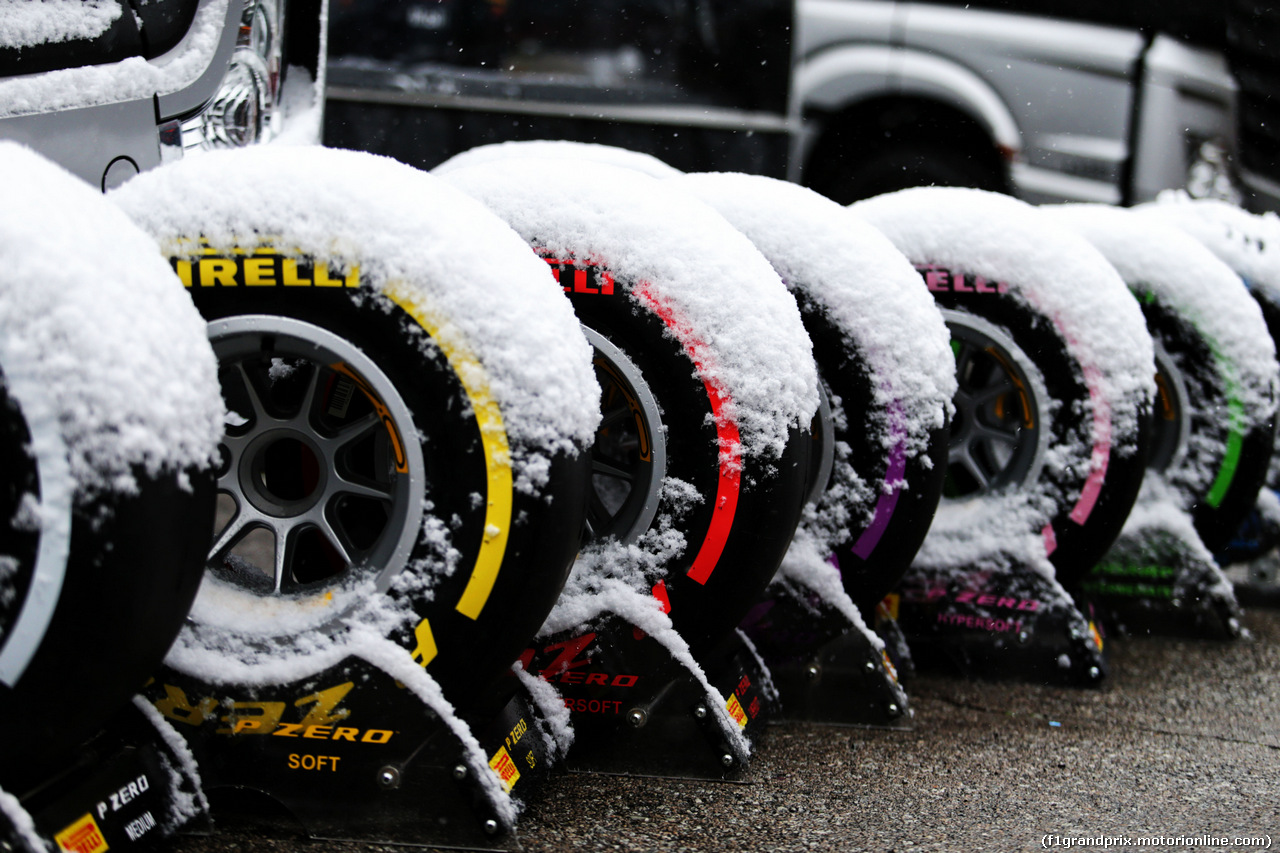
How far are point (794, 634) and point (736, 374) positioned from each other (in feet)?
2.26

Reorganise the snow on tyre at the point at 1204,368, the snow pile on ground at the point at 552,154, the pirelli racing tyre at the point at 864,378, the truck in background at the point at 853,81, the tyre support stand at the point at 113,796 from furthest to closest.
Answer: the truck in background at the point at 853,81
the snow pile on ground at the point at 552,154
the snow on tyre at the point at 1204,368
the pirelli racing tyre at the point at 864,378
the tyre support stand at the point at 113,796

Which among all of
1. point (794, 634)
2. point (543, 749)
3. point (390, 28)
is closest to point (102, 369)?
point (543, 749)

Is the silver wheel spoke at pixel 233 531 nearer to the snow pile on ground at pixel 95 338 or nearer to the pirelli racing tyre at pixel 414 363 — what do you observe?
the pirelli racing tyre at pixel 414 363

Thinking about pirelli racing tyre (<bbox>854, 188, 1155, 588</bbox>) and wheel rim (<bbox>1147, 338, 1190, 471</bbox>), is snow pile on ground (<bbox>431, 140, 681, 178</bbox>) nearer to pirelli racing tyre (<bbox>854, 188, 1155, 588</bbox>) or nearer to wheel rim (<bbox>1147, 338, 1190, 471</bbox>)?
pirelli racing tyre (<bbox>854, 188, 1155, 588</bbox>)

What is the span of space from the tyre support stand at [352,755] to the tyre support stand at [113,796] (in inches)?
1.4

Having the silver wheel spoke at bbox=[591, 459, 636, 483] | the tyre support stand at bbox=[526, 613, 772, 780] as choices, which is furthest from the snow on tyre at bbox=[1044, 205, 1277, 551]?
the tyre support stand at bbox=[526, 613, 772, 780]

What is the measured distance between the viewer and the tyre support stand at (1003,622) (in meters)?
2.99

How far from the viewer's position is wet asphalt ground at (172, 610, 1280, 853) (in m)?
2.04

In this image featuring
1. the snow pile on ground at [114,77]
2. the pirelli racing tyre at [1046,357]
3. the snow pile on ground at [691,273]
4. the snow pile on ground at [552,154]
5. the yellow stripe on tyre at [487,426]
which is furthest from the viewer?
the snow pile on ground at [552,154]

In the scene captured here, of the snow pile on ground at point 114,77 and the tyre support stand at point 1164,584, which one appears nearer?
the snow pile on ground at point 114,77

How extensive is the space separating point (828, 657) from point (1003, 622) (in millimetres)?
590

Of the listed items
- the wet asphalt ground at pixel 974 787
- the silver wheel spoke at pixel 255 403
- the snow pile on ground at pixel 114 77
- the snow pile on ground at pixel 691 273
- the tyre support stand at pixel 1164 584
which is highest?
the snow pile on ground at pixel 114 77

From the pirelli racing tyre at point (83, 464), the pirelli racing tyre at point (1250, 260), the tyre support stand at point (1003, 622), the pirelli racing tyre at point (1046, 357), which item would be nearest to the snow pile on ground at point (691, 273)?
the pirelli racing tyre at point (83, 464)

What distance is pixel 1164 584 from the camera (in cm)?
351
